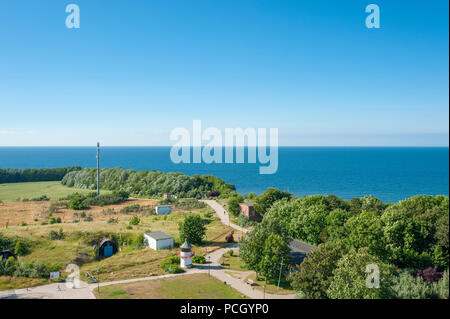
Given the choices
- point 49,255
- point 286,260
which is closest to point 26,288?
point 49,255

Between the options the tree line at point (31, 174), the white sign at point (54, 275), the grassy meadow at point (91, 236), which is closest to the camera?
the white sign at point (54, 275)

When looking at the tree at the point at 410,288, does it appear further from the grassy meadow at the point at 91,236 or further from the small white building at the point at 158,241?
the small white building at the point at 158,241

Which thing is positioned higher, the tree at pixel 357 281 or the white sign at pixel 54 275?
the tree at pixel 357 281

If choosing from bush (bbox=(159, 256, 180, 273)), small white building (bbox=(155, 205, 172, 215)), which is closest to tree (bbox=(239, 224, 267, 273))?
bush (bbox=(159, 256, 180, 273))

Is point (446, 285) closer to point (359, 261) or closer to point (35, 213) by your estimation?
point (359, 261)

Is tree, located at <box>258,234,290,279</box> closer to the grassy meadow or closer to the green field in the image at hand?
the grassy meadow

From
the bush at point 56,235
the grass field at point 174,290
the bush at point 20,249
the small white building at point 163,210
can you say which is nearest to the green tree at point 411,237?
the grass field at point 174,290
